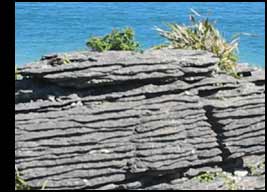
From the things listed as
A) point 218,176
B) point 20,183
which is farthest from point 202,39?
point 20,183

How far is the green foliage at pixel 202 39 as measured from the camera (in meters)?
7.34

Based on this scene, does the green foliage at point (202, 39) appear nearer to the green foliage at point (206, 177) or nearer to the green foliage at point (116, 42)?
the green foliage at point (116, 42)

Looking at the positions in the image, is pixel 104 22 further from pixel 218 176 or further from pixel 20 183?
pixel 20 183

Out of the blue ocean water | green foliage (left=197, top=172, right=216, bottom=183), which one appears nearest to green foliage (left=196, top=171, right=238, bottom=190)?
green foliage (left=197, top=172, right=216, bottom=183)

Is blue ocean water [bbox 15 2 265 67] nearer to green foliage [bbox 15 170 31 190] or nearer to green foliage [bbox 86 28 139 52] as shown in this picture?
green foliage [bbox 86 28 139 52]

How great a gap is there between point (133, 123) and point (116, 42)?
1.55 meters

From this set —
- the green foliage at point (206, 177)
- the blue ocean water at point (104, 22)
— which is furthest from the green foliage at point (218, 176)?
the blue ocean water at point (104, 22)

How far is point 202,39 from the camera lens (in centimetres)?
739

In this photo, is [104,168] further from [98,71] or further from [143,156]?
[98,71]

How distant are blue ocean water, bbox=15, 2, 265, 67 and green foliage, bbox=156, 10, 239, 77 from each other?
6244 mm

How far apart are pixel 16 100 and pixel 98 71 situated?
0.74 meters

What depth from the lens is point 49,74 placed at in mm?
6137

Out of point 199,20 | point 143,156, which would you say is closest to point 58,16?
point 199,20

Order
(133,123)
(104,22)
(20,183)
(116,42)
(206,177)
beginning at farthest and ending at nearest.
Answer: (104,22)
(116,42)
(206,177)
(133,123)
(20,183)
